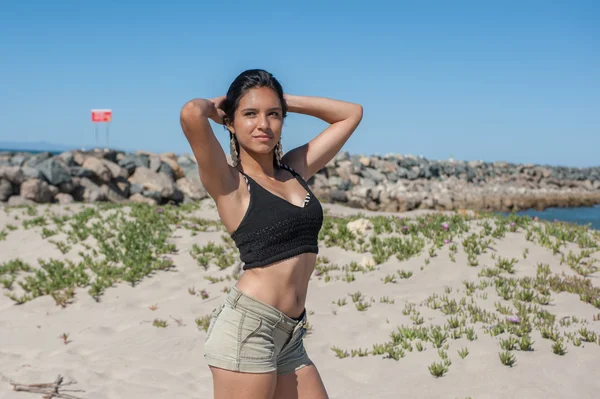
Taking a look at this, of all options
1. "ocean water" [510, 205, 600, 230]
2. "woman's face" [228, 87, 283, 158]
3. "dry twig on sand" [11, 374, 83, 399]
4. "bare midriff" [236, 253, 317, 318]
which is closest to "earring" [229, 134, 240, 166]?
"woman's face" [228, 87, 283, 158]

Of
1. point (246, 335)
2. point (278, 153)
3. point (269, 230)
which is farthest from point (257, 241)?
point (278, 153)

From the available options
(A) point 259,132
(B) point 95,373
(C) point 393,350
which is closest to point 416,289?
(C) point 393,350

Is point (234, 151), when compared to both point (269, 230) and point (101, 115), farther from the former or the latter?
point (101, 115)

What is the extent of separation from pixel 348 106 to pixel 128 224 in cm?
877

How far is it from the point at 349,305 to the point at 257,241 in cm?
525

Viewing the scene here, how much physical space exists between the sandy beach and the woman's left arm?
9.24ft

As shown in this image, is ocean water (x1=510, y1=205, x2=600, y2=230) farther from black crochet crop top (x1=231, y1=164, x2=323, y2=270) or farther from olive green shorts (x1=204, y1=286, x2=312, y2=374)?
olive green shorts (x1=204, y1=286, x2=312, y2=374)

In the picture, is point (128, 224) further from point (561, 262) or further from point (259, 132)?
point (259, 132)

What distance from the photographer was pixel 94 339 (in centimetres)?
765

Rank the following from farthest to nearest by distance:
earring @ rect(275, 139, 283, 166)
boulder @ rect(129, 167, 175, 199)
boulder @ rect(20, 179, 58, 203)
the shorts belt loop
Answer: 1. boulder @ rect(129, 167, 175, 199)
2. boulder @ rect(20, 179, 58, 203)
3. earring @ rect(275, 139, 283, 166)
4. the shorts belt loop

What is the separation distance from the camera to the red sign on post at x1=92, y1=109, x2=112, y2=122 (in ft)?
97.6

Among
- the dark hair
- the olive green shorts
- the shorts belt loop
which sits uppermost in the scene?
the dark hair

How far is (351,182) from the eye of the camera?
103 ft

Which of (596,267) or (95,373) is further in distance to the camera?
(596,267)
